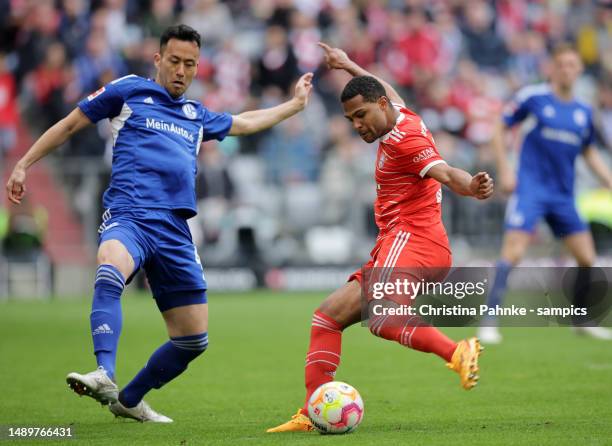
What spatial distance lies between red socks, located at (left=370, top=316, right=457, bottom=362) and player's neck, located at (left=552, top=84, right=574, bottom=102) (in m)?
6.48

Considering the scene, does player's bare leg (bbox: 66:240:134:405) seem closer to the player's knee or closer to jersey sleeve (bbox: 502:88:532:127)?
the player's knee

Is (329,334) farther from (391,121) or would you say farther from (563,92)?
(563,92)

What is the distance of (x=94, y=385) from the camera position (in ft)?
21.0

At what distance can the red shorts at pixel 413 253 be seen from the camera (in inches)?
285

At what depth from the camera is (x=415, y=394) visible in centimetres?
898

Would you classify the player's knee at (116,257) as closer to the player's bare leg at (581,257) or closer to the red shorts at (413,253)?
the red shorts at (413,253)

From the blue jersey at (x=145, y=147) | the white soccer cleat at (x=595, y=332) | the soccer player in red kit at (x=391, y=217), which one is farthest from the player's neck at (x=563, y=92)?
the blue jersey at (x=145, y=147)

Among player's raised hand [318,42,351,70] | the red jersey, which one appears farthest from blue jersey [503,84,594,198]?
the red jersey

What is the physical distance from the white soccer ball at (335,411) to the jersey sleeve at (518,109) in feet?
21.9

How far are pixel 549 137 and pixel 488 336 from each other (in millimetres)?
2389

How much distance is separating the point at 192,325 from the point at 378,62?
1632 centimetres

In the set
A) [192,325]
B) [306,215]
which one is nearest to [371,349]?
[192,325]

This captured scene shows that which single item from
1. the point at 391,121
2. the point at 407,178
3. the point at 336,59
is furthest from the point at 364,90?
the point at 336,59

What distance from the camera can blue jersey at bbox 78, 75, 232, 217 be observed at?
7.46 metres
